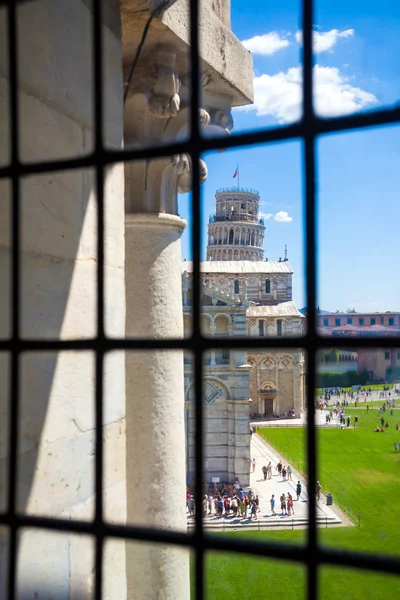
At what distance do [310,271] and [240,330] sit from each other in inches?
708

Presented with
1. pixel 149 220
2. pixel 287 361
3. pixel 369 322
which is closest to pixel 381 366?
pixel 287 361

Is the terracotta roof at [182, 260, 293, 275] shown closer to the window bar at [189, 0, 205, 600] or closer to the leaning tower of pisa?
the leaning tower of pisa

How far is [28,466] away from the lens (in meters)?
1.61

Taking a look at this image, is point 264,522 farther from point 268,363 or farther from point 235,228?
point 235,228

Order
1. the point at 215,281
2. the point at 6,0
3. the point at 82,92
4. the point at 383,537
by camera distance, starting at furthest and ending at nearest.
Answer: the point at 215,281 < the point at 383,537 < the point at 82,92 < the point at 6,0

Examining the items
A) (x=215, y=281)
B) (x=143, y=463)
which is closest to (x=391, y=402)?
→ (x=215, y=281)

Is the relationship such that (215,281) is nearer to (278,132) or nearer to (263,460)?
(263,460)

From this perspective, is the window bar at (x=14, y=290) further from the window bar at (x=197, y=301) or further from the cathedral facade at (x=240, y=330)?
the cathedral facade at (x=240, y=330)

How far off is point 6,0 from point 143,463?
190cm

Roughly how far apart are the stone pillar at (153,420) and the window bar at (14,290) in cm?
122

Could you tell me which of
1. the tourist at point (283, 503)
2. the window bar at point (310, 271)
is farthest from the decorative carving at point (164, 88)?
the tourist at point (283, 503)

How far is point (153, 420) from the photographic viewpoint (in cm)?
275

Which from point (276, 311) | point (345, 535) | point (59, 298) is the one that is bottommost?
point (345, 535)

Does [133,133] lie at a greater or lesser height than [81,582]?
greater
